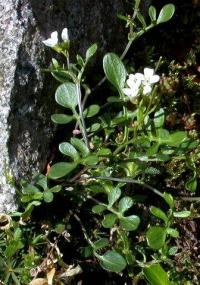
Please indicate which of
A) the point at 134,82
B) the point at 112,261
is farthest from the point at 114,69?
the point at 112,261

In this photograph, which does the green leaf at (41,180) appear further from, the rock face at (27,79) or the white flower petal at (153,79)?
the white flower petal at (153,79)

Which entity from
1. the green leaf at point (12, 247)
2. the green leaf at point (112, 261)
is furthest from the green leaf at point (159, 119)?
the green leaf at point (12, 247)

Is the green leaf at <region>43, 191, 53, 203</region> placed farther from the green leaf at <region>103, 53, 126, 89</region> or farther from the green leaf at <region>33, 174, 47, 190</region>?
the green leaf at <region>103, 53, 126, 89</region>

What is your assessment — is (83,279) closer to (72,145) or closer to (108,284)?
(108,284)

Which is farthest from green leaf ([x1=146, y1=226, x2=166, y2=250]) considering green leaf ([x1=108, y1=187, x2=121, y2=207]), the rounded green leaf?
the rounded green leaf

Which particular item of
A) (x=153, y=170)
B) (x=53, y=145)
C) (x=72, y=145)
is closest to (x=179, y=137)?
(x=153, y=170)

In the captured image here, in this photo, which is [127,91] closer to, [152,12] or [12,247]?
[152,12]
